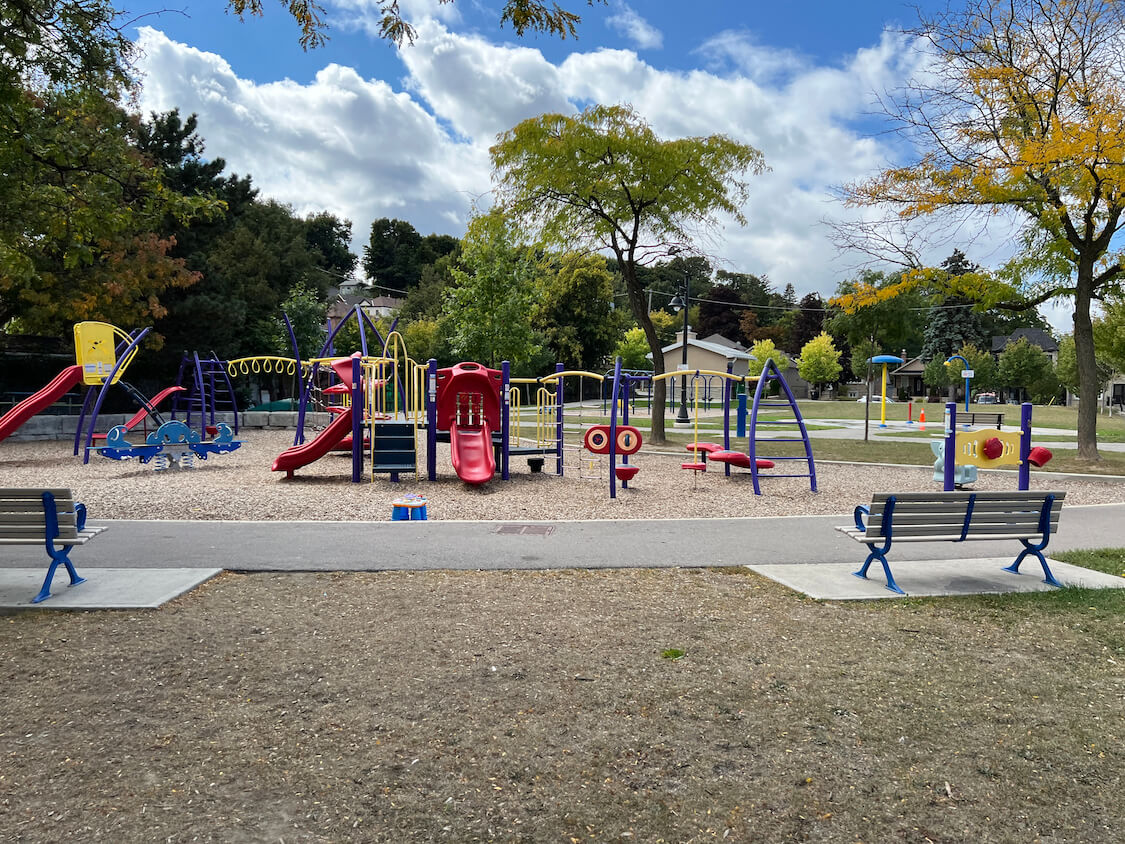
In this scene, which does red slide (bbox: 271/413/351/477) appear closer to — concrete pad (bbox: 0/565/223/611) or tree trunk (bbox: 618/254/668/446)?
concrete pad (bbox: 0/565/223/611)

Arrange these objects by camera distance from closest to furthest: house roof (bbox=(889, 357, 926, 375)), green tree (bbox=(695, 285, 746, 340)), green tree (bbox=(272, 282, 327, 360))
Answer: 1. green tree (bbox=(272, 282, 327, 360))
2. house roof (bbox=(889, 357, 926, 375))
3. green tree (bbox=(695, 285, 746, 340))

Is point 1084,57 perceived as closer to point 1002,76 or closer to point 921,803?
point 1002,76

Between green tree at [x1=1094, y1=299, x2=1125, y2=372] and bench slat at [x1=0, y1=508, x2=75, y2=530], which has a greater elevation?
green tree at [x1=1094, y1=299, x2=1125, y2=372]

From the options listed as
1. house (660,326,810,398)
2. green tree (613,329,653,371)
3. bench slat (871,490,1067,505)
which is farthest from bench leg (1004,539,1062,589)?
house (660,326,810,398)

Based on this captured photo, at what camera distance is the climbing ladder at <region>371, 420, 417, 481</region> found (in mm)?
13438

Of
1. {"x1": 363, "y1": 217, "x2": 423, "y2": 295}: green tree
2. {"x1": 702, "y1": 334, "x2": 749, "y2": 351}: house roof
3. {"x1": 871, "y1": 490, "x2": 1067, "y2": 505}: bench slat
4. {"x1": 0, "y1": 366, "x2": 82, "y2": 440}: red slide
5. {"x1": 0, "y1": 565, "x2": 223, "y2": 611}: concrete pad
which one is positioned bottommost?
{"x1": 0, "y1": 565, "x2": 223, "y2": 611}: concrete pad

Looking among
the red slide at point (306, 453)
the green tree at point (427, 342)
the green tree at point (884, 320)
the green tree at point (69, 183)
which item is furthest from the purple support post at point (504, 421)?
the green tree at point (884, 320)

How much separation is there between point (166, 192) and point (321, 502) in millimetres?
4644

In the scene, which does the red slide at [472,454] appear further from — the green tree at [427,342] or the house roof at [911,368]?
the house roof at [911,368]

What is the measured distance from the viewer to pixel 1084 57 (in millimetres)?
17125

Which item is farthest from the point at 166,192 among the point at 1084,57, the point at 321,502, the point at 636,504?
the point at 1084,57

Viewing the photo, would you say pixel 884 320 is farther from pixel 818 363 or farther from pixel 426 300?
pixel 426 300

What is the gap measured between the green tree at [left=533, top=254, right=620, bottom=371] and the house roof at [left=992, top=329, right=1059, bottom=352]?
53917 mm

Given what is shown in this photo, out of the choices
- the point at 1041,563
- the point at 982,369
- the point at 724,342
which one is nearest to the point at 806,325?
the point at 724,342
